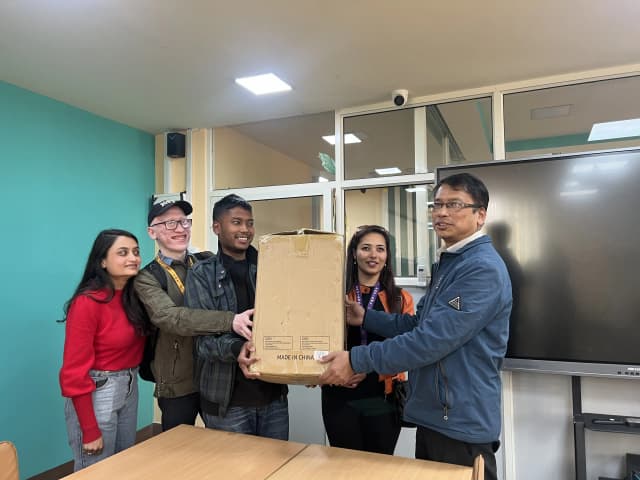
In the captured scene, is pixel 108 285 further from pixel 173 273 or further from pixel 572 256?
pixel 572 256

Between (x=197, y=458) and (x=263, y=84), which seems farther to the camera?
(x=263, y=84)

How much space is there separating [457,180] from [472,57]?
4.05 feet

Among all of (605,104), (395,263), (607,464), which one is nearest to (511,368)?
(607,464)

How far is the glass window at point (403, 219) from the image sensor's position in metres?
3.03

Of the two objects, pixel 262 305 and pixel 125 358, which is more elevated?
pixel 262 305

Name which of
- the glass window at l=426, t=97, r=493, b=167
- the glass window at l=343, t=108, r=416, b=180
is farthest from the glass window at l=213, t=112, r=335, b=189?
the glass window at l=426, t=97, r=493, b=167

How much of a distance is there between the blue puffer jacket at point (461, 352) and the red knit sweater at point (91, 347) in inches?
39.1

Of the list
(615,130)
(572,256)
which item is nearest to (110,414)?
(572,256)

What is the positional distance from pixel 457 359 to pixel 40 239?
2.76 meters

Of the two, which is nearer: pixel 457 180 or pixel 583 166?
pixel 457 180

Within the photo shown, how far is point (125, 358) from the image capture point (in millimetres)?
1815

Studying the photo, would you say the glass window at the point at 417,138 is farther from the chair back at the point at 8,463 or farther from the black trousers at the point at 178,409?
→ the chair back at the point at 8,463

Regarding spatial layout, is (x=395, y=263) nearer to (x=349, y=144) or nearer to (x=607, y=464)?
(x=349, y=144)

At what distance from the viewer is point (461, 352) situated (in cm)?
143
